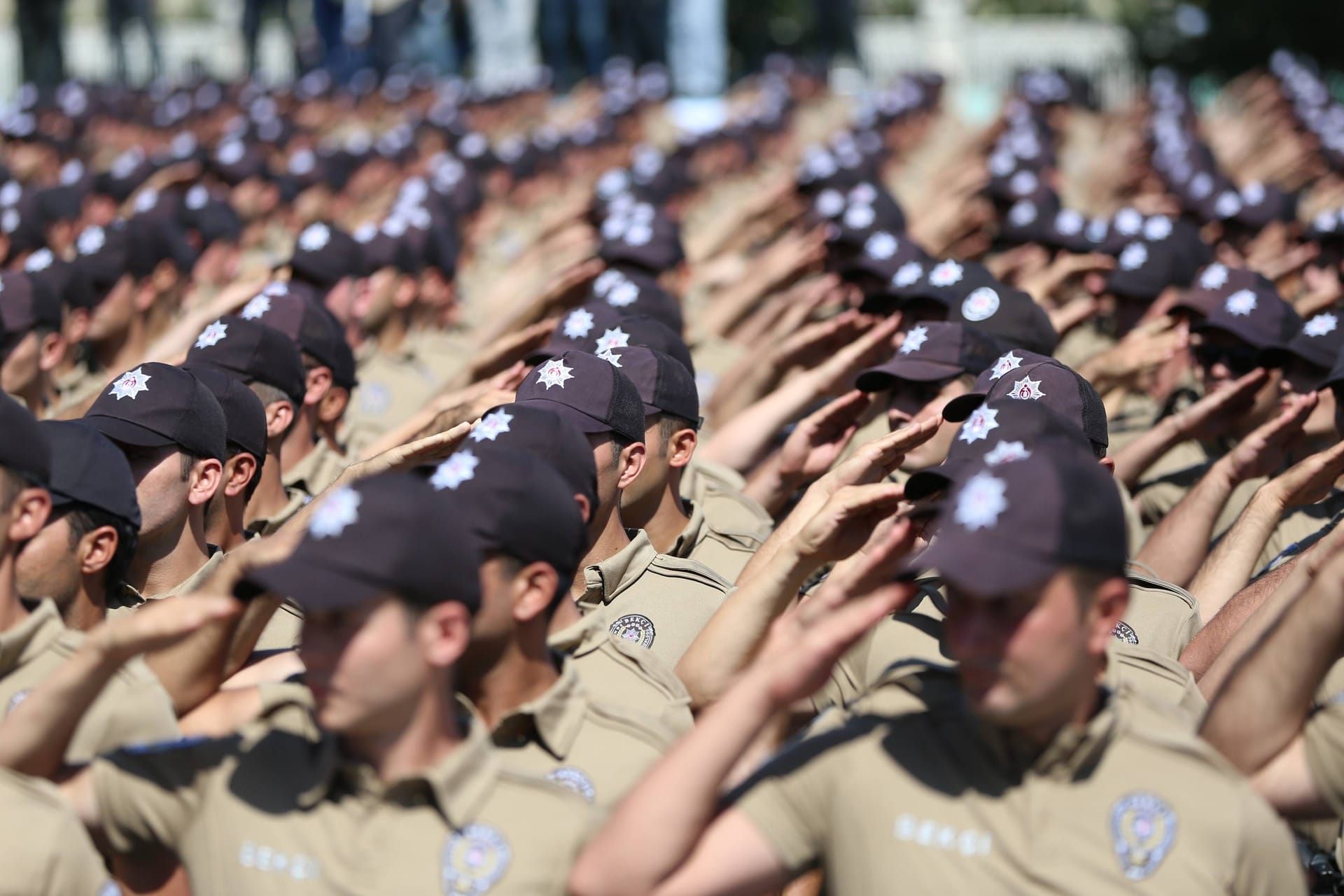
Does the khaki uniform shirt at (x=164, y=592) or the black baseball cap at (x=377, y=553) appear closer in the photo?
the black baseball cap at (x=377, y=553)

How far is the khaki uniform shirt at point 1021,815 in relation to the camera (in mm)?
2959

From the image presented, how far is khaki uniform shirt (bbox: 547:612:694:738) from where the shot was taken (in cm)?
378

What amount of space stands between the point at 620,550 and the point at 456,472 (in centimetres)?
129

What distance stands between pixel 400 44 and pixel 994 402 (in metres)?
29.3

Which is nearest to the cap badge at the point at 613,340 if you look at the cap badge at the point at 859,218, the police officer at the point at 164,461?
the police officer at the point at 164,461

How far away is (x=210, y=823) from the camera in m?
3.09

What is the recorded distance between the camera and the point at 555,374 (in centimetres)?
466

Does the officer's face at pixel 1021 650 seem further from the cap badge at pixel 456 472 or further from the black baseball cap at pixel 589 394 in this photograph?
the black baseball cap at pixel 589 394

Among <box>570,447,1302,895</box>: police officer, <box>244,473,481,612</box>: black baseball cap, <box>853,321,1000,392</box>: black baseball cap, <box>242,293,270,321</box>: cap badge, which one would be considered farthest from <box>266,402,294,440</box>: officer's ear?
<box>570,447,1302,895</box>: police officer

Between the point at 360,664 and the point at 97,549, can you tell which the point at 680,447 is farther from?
the point at 360,664

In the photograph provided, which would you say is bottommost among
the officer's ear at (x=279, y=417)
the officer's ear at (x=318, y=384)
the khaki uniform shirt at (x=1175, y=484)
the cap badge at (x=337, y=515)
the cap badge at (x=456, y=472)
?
the khaki uniform shirt at (x=1175, y=484)

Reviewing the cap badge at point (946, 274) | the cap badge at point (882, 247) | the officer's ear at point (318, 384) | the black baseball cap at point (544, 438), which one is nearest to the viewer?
the black baseball cap at point (544, 438)

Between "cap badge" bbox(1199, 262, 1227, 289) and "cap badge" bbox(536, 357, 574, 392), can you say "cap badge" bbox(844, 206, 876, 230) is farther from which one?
"cap badge" bbox(536, 357, 574, 392)

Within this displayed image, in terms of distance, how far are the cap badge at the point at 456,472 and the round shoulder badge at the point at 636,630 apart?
45.5 inches
